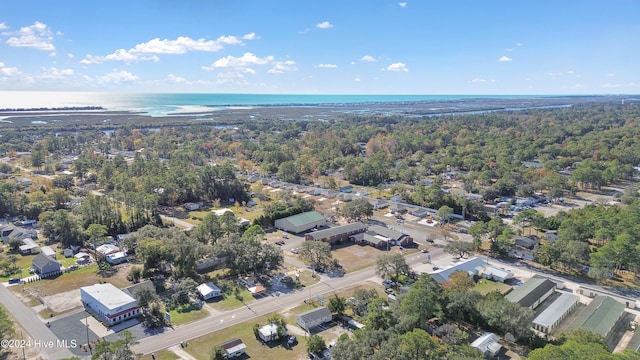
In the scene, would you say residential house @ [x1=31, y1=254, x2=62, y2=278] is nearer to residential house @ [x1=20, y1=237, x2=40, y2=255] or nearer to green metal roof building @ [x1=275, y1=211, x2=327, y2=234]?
residential house @ [x1=20, y1=237, x2=40, y2=255]

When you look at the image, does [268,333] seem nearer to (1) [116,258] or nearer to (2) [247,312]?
(2) [247,312]

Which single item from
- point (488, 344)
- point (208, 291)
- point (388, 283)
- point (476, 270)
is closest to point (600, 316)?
point (488, 344)

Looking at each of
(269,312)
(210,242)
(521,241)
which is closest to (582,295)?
(521,241)

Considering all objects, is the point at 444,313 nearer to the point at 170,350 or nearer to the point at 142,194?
the point at 170,350

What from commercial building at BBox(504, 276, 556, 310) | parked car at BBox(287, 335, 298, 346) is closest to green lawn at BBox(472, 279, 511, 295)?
commercial building at BBox(504, 276, 556, 310)

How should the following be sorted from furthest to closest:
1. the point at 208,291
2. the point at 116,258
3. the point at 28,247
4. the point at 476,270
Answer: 1. the point at 28,247
2. the point at 116,258
3. the point at 476,270
4. the point at 208,291

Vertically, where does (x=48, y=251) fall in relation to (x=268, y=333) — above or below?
above
